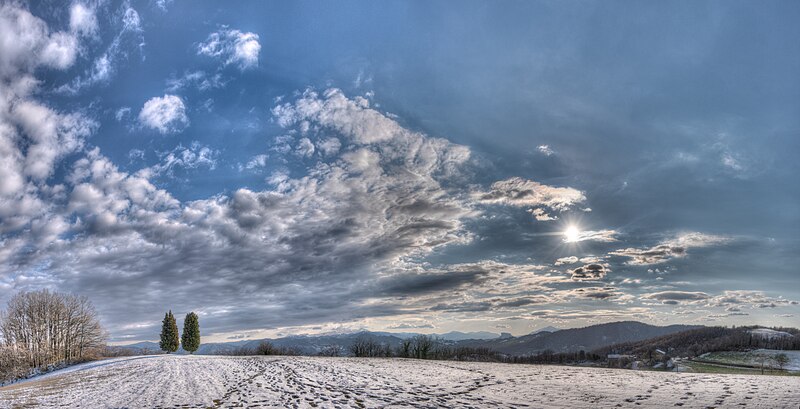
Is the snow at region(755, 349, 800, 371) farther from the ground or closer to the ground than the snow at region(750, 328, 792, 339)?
farther from the ground

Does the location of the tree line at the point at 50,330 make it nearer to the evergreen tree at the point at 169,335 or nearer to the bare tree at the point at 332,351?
the evergreen tree at the point at 169,335

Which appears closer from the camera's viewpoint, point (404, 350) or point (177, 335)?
point (404, 350)

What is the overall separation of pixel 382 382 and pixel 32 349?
9482 centimetres

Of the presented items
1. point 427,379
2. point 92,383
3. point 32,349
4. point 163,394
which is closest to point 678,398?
point 427,379

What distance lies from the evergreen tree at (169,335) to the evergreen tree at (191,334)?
190cm

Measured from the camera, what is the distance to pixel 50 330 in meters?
91.2

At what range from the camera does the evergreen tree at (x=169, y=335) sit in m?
105

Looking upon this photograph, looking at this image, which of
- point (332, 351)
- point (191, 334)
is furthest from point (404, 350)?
point (191, 334)

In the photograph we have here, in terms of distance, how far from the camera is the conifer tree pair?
105 m

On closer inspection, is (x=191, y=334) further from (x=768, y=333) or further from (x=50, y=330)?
(x=768, y=333)

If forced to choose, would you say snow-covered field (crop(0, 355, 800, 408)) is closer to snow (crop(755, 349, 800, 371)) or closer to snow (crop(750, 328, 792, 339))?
snow (crop(755, 349, 800, 371))

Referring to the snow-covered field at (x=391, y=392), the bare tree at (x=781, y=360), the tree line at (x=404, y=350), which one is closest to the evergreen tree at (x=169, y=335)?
the tree line at (x=404, y=350)

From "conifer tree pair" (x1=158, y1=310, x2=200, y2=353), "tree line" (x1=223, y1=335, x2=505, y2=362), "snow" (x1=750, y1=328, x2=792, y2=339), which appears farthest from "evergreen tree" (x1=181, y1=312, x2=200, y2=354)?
"snow" (x1=750, y1=328, x2=792, y2=339)

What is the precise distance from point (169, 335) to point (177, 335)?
1910 mm
